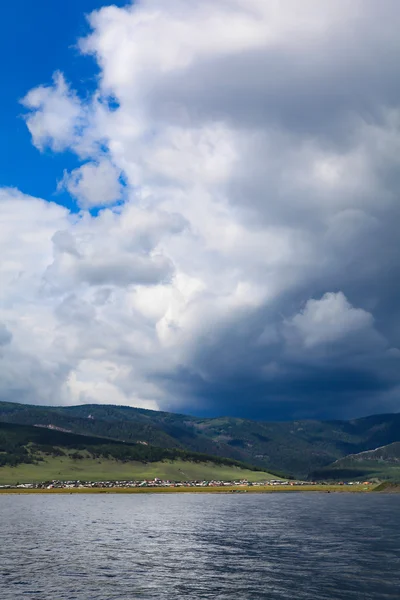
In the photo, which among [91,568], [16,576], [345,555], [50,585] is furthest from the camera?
[345,555]

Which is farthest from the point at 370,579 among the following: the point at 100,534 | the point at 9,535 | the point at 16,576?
the point at 9,535

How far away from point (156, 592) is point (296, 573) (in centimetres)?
2603

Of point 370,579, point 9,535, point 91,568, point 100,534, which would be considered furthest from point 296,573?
point 9,535

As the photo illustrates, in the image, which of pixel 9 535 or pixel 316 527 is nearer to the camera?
pixel 9 535

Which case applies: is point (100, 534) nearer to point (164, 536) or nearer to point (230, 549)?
point (164, 536)

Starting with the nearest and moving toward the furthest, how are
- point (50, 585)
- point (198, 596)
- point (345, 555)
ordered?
point (198, 596)
point (50, 585)
point (345, 555)

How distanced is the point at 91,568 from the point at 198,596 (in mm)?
30873

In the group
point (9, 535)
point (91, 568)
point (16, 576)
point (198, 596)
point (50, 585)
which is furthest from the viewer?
point (9, 535)

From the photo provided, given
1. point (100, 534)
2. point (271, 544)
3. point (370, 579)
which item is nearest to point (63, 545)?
point (100, 534)

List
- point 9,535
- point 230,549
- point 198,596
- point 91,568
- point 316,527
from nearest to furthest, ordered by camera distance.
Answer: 1. point 198,596
2. point 91,568
3. point 230,549
4. point 9,535
5. point 316,527

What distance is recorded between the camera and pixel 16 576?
313 ft

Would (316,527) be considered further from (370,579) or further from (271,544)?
(370,579)

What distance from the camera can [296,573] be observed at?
320ft

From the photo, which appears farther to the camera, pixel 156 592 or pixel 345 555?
pixel 345 555
